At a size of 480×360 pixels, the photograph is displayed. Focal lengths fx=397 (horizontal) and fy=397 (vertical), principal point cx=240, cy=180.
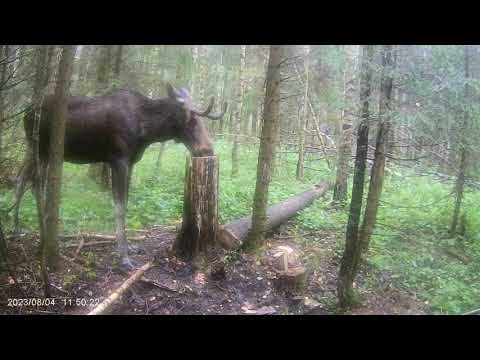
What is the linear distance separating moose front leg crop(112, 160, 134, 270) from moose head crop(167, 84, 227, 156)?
900 millimetres

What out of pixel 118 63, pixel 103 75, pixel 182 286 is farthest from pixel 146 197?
pixel 182 286

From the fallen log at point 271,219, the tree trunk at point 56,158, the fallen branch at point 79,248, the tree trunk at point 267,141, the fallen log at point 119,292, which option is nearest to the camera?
the fallen log at point 119,292

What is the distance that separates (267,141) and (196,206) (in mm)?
1270

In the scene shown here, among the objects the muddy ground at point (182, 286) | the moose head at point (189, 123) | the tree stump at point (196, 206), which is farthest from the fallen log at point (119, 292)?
the moose head at point (189, 123)

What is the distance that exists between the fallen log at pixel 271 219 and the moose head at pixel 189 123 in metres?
1.08

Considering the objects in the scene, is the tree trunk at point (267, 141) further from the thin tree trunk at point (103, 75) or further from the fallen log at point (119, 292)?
the thin tree trunk at point (103, 75)

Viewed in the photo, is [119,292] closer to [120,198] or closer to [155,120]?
[120,198]

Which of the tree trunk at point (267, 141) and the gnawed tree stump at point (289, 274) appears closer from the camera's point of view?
the gnawed tree stump at point (289, 274)

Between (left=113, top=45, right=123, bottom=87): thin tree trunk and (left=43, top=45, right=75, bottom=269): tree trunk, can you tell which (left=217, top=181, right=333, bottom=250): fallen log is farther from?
(left=113, top=45, right=123, bottom=87): thin tree trunk

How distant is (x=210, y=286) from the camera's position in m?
4.59

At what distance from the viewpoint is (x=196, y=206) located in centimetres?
498

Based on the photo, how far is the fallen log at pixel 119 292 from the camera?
3565 mm

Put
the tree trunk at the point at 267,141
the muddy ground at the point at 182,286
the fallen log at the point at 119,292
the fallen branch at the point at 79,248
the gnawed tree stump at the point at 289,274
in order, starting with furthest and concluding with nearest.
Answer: the tree trunk at the point at 267,141
the gnawed tree stump at the point at 289,274
the fallen branch at the point at 79,248
the muddy ground at the point at 182,286
the fallen log at the point at 119,292
